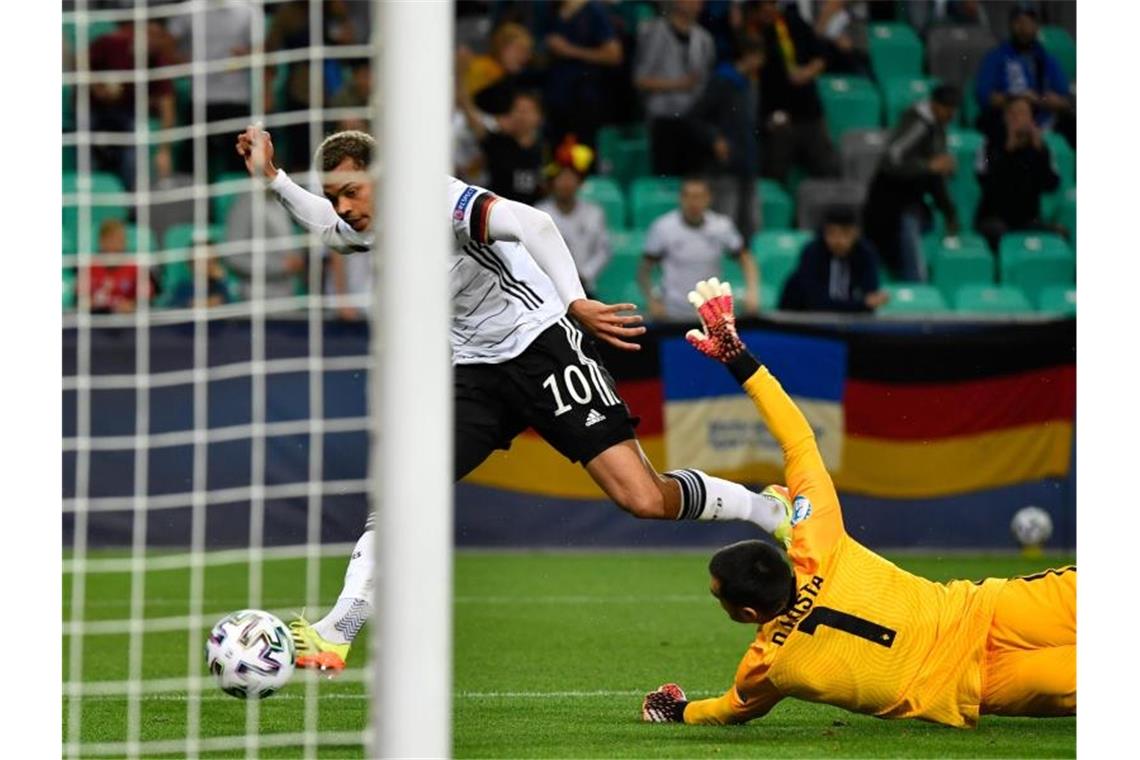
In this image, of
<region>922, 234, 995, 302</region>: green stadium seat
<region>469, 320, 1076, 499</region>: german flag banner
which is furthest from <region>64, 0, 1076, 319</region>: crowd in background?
<region>469, 320, 1076, 499</region>: german flag banner

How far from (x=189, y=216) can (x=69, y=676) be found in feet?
23.2

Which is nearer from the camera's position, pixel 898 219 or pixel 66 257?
pixel 66 257

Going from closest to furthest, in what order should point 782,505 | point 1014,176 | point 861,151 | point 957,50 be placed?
1. point 782,505
2. point 1014,176
3. point 861,151
4. point 957,50

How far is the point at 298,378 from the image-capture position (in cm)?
1159

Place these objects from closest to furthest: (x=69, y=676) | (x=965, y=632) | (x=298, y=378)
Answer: (x=965, y=632) < (x=69, y=676) < (x=298, y=378)

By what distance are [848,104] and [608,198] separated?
2.45 meters

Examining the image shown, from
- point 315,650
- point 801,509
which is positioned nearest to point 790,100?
point 801,509

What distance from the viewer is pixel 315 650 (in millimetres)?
6102

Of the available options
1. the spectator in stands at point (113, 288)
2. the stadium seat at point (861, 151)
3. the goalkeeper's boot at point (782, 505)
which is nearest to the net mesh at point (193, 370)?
the spectator in stands at point (113, 288)

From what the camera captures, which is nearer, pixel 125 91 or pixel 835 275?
pixel 835 275

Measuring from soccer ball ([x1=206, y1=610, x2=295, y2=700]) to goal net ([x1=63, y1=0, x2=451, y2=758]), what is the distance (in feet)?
0.54

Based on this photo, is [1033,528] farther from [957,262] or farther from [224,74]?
[224,74]
